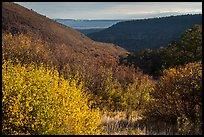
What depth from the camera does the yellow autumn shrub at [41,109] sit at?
9.09 m

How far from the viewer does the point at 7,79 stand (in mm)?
10070

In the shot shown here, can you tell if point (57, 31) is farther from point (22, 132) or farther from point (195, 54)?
point (22, 132)

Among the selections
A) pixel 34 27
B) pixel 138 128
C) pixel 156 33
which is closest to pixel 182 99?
pixel 138 128

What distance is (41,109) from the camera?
9156 millimetres

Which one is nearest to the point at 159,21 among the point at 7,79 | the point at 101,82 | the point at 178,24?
the point at 178,24

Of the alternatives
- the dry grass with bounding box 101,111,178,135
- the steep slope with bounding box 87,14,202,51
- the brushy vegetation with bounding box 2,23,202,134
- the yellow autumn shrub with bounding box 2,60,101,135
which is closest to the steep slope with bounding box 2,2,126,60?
the steep slope with bounding box 87,14,202,51

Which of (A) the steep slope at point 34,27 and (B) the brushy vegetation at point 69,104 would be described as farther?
(A) the steep slope at point 34,27

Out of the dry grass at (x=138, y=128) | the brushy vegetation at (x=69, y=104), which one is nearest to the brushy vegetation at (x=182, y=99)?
the brushy vegetation at (x=69, y=104)

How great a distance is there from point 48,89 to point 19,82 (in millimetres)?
779

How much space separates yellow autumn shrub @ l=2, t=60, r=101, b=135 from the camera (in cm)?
909

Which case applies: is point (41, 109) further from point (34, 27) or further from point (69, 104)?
point (34, 27)

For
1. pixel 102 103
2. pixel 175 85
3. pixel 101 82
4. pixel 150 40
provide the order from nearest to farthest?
1. pixel 175 85
2. pixel 102 103
3. pixel 101 82
4. pixel 150 40

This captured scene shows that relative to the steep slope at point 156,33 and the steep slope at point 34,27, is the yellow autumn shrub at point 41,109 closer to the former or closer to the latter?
the steep slope at point 34,27

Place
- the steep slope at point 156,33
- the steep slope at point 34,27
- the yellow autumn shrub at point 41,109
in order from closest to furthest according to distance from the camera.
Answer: the yellow autumn shrub at point 41,109 < the steep slope at point 34,27 < the steep slope at point 156,33
